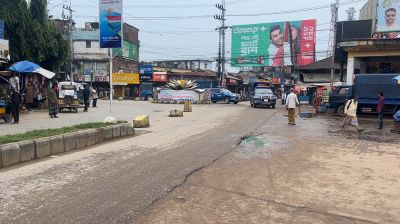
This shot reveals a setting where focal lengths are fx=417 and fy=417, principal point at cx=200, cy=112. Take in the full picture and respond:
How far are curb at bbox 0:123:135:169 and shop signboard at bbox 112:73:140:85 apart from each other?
41.5 meters

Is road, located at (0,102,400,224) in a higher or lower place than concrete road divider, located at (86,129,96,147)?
lower

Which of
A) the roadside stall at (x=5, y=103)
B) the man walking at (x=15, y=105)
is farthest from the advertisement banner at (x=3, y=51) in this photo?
the man walking at (x=15, y=105)

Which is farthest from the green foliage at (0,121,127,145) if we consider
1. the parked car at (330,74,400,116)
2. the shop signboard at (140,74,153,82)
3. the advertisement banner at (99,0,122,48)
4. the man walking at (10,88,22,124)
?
the shop signboard at (140,74,153,82)

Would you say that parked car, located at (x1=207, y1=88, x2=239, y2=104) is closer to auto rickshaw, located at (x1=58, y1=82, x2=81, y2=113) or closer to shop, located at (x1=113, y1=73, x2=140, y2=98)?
shop, located at (x1=113, y1=73, x2=140, y2=98)

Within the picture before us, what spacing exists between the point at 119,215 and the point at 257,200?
7.12 ft

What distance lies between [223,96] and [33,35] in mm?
24951

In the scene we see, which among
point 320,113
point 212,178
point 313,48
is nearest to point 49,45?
point 320,113

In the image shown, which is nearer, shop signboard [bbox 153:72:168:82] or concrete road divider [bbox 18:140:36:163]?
concrete road divider [bbox 18:140:36:163]

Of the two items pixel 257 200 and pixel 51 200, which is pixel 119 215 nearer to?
pixel 51 200

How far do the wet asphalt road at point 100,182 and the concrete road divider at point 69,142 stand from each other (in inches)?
17.0

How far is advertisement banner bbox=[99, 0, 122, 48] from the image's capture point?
16.0 metres

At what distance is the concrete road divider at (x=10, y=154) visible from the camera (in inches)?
345

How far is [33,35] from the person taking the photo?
2581cm

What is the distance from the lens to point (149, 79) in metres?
64.0
